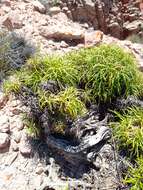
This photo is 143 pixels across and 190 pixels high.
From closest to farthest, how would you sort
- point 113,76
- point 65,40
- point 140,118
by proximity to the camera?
point 140,118, point 113,76, point 65,40

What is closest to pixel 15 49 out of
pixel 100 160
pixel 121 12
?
pixel 100 160

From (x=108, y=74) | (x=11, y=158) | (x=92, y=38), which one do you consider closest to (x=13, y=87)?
(x=11, y=158)

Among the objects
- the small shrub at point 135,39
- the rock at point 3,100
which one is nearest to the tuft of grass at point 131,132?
the rock at point 3,100

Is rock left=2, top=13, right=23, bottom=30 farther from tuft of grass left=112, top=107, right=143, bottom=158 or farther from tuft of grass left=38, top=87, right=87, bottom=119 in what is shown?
tuft of grass left=112, top=107, right=143, bottom=158

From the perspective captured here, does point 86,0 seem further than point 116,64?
Yes

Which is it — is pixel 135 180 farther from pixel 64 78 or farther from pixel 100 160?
pixel 64 78

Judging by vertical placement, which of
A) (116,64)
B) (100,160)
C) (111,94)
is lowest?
(100,160)

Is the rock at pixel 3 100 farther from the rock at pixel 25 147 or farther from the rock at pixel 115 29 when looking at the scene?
the rock at pixel 115 29

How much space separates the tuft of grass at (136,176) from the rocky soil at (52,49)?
0.48 ft

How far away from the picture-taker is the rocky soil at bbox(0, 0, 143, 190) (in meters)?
3.81

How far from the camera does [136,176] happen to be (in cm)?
345

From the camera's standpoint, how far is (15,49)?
5.22 metres

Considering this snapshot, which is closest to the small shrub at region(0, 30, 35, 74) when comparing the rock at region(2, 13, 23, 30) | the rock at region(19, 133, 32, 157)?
the rock at region(2, 13, 23, 30)

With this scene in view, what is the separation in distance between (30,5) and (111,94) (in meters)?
3.04
